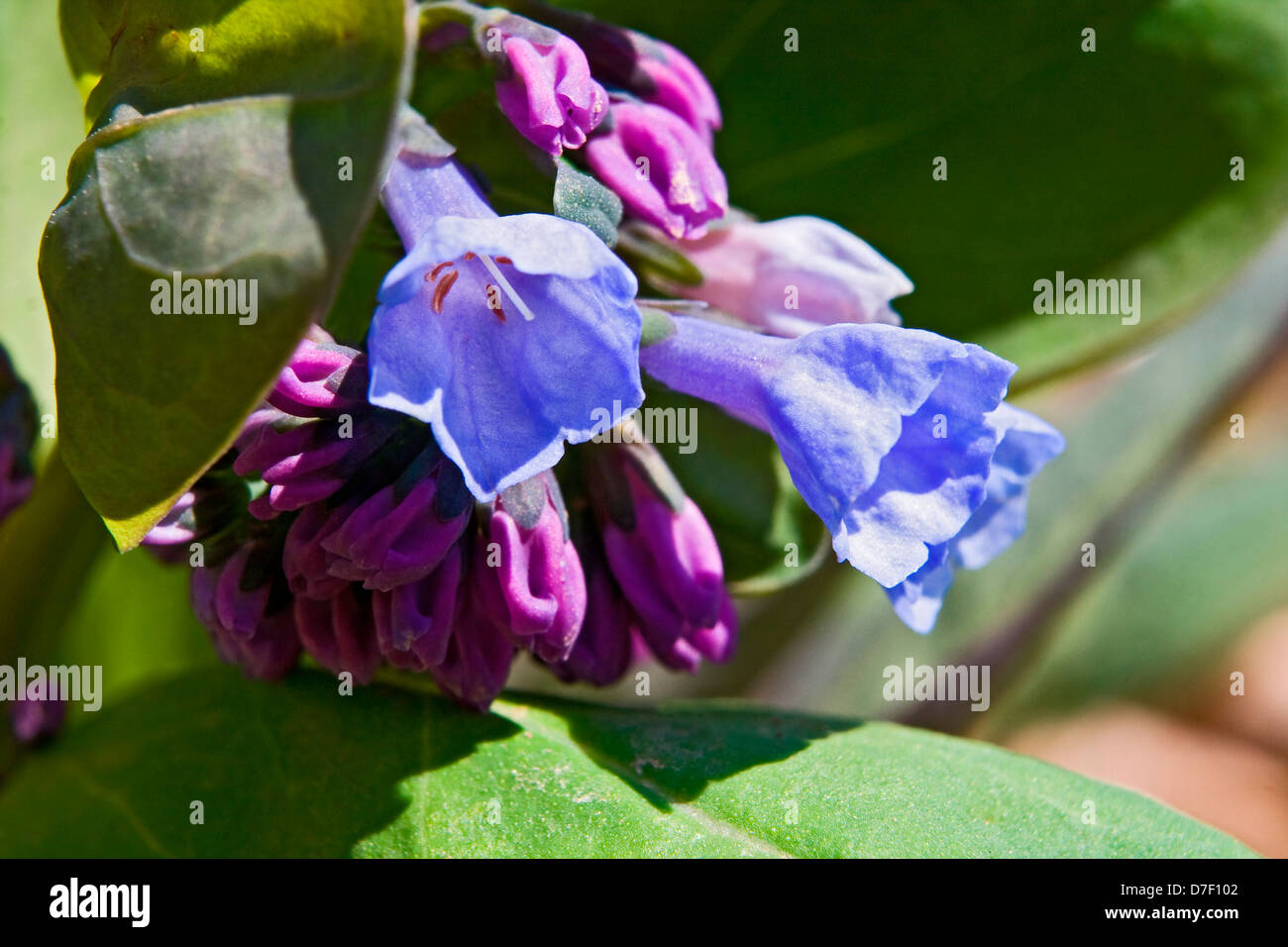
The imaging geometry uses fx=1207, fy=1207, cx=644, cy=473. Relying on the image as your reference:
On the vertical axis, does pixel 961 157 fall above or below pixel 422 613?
above

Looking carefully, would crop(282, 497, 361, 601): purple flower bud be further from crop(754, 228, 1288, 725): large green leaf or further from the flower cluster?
crop(754, 228, 1288, 725): large green leaf

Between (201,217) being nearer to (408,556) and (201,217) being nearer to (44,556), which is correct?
(408,556)

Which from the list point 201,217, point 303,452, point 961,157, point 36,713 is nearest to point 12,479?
point 36,713

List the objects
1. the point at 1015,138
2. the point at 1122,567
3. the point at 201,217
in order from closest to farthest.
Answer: the point at 201,217, the point at 1015,138, the point at 1122,567

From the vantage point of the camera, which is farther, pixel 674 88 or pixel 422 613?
pixel 674 88

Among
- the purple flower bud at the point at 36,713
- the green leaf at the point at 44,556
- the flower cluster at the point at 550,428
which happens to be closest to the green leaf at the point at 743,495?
the flower cluster at the point at 550,428
